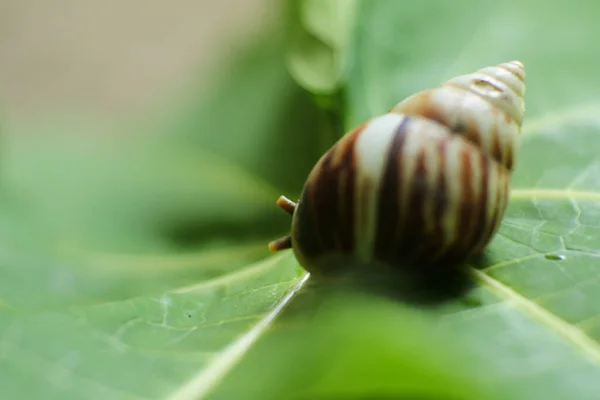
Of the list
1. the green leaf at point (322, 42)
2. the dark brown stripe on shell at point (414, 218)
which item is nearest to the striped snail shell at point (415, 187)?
the dark brown stripe on shell at point (414, 218)

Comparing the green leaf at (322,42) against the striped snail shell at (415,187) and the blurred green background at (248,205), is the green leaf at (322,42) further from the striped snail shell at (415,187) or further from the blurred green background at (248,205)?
the striped snail shell at (415,187)

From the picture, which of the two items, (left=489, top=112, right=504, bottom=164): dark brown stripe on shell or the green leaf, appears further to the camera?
the green leaf

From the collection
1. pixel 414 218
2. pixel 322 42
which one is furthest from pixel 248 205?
pixel 414 218

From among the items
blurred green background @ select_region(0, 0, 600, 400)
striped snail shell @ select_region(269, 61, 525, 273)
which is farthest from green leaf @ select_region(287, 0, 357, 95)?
striped snail shell @ select_region(269, 61, 525, 273)

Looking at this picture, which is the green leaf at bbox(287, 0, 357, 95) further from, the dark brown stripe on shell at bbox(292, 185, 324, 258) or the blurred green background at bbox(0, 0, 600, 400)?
the dark brown stripe on shell at bbox(292, 185, 324, 258)

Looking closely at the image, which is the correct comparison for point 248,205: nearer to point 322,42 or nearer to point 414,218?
point 322,42

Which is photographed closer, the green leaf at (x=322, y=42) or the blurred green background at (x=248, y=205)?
the blurred green background at (x=248, y=205)

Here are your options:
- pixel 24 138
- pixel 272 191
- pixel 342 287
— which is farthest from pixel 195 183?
pixel 342 287
